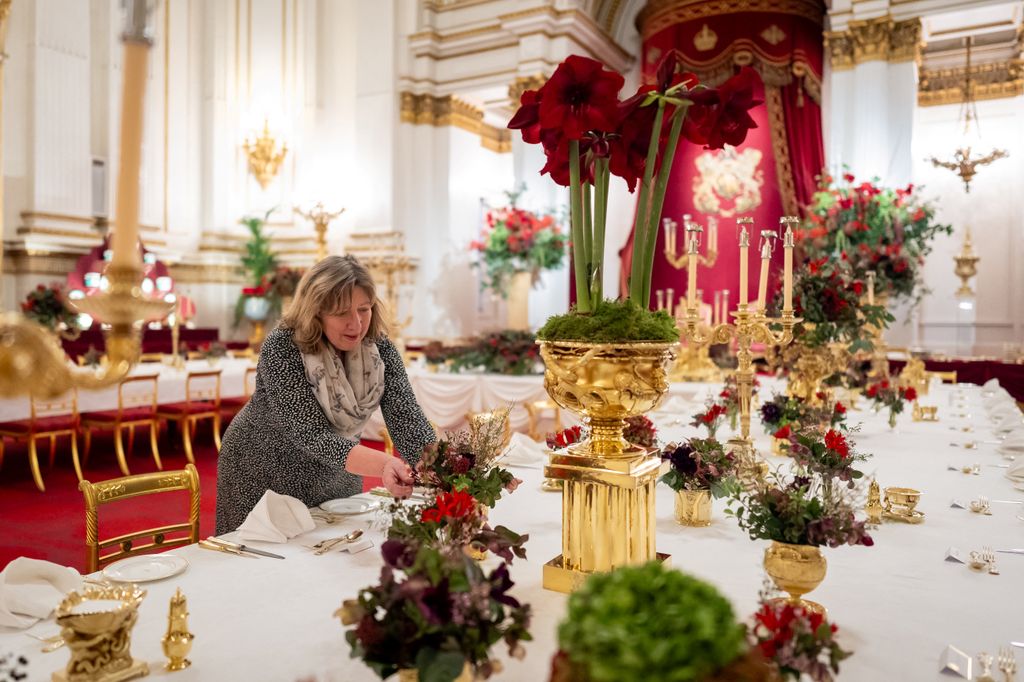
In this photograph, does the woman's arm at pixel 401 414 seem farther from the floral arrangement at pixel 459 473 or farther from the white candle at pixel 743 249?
the white candle at pixel 743 249

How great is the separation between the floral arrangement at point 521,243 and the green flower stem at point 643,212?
338 inches

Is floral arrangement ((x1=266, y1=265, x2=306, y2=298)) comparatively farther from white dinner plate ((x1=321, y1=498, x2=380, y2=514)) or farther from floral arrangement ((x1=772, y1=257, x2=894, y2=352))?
white dinner plate ((x1=321, y1=498, x2=380, y2=514))

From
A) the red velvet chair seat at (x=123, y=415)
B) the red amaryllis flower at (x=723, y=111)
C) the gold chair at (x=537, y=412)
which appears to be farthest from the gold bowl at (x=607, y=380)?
the red velvet chair seat at (x=123, y=415)

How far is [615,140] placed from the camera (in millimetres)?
1612

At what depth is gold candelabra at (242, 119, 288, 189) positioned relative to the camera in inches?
468

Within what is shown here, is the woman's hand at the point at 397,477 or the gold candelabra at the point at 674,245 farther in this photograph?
the gold candelabra at the point at 674,245

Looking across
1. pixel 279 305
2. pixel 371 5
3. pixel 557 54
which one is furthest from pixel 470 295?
pixel 371 5

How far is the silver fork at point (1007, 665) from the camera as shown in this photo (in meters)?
1.22

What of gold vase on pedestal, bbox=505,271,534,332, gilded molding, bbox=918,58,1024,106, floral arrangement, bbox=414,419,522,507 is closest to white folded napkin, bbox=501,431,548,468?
floral arrangement, bbox=414,419,522,507

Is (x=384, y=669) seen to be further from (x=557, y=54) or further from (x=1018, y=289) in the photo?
(x=1018, y=289)

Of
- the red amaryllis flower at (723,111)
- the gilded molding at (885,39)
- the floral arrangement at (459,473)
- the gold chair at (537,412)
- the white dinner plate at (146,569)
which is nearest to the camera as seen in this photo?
the red amaryllis flower at (723,111)

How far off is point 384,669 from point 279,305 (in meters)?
10.9

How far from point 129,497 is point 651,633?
219cm

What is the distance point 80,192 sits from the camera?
32.2 ft
